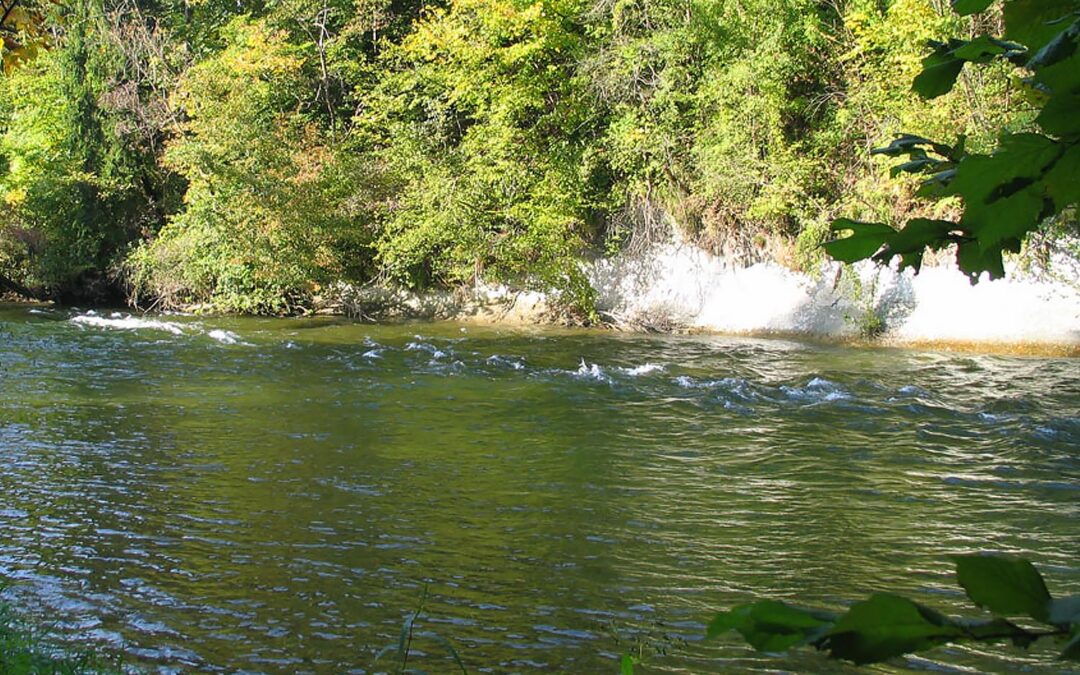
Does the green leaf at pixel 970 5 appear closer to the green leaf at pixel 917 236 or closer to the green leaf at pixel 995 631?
the green leaf at pixel 917 236

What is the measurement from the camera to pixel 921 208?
1886 centimetres

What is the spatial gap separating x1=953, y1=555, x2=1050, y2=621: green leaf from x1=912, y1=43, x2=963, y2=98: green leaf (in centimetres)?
70

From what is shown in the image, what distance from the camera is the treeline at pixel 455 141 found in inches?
792

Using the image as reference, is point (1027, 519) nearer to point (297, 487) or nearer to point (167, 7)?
point (297, 487)

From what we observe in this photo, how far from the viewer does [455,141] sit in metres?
24.1

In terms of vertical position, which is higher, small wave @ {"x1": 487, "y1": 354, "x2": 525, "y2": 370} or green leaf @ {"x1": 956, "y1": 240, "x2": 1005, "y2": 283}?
green leaf @ {"x1": 956, "y1": 240, "x2": 1005, "y2": 283}

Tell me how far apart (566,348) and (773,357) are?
3684 millimetres

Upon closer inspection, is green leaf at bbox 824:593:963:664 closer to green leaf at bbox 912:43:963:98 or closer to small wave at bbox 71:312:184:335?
green leaf at bbox 912:43:963:98

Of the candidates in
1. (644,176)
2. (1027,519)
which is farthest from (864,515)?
(644,176)

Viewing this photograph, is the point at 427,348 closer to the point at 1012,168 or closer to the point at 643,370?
the point at 643,370

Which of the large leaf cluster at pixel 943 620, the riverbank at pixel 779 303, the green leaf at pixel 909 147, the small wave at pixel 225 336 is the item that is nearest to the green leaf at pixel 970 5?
→ the green leaf at pixel 909 147

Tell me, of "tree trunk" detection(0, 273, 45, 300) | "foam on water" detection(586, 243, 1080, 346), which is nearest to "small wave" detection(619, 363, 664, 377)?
"foam on water" detection(586, 243, 1080, 346)

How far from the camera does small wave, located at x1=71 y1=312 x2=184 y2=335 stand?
1972cm

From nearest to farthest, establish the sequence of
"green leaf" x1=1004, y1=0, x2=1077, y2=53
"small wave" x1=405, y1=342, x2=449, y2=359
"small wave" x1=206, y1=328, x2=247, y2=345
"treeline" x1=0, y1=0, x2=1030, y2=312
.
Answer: "green leaf" x1=1004, y1=0, x2=1077, y2=53, "small wave" x1=405, y1=342, x2=449, y2=359, "small wave" x1=206, y1=328, x2=247, y2=345, "treeline" x1=0, y1=0, x2=1030, y2=312
